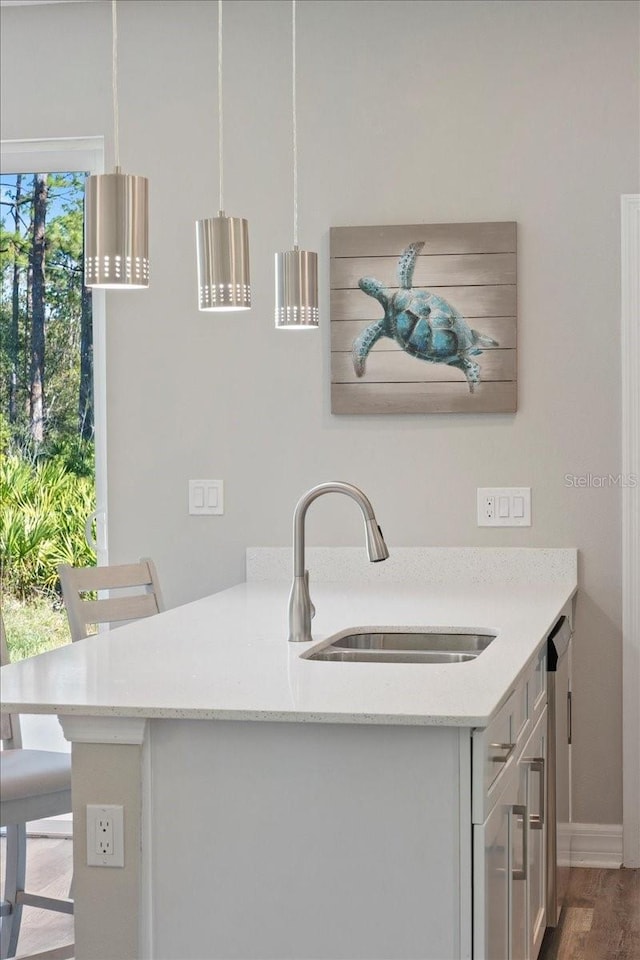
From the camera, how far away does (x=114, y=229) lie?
2057 mm

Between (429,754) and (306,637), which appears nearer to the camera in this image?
(429,754)

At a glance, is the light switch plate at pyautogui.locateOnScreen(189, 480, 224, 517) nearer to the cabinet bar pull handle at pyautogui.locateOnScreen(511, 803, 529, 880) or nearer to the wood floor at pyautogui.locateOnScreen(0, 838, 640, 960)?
the wood floor at pyautogui.locateOnScreen(0, 838, 640, 960)

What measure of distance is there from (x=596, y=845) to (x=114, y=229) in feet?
8.99

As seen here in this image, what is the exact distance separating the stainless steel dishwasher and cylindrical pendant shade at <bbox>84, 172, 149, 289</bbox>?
146 centimetres

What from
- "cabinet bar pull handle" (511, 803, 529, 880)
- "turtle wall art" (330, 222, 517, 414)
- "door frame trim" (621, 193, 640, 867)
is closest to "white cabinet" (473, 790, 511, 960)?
"cabinet bar pull handle" (511, 803, 529, 880)

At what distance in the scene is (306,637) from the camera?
270 cm

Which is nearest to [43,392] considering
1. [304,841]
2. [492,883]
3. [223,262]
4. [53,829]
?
[53,829]

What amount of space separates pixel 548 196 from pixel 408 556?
4.19 ft

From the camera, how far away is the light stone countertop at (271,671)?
77.5 inches

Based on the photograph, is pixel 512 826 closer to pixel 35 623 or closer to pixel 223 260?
pixel 223 260

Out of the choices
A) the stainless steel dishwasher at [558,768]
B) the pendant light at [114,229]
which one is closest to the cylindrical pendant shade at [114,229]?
the pendant light at [114,229]

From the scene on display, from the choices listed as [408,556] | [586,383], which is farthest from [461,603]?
[586,383]

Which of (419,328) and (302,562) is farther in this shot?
(419,328)

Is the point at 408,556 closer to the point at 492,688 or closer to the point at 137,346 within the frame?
A: the point at 137,346
